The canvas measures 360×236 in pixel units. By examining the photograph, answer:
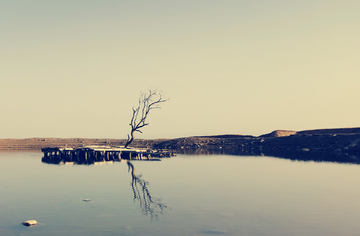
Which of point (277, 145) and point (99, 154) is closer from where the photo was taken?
point (99, 154)

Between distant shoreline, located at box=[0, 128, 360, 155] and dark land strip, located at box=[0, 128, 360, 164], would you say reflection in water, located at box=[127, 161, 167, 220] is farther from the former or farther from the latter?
distant shoreline, located at box=[0, 128, 360, 155]

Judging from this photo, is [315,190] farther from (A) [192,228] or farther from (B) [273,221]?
(A) [192,228]

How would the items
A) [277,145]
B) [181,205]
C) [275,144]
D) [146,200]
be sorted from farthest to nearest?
[275,144] < [277,145] < [146,200] < [181,205]

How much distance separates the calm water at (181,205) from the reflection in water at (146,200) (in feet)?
0.14

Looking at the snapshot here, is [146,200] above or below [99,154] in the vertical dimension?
below

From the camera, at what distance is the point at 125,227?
1361 cm

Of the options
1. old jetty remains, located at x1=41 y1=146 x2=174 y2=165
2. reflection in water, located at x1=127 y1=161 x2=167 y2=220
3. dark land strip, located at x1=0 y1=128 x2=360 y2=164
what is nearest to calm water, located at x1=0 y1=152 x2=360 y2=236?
reflection in water, located at x1=127 y1=161 x2=167 y2=220

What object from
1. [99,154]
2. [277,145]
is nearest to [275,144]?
[277,145]

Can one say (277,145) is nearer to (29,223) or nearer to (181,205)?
(181,205)

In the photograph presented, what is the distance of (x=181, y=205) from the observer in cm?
1773

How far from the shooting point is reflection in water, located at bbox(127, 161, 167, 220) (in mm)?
16141

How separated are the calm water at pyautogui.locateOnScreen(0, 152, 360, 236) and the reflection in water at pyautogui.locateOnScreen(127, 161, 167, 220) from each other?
0.14ft

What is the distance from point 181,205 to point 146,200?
220 cm

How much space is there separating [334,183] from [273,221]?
44.9 ft
